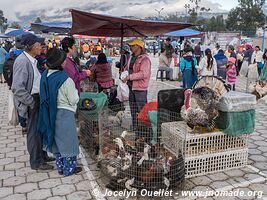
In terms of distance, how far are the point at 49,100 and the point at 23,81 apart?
18.5 inches

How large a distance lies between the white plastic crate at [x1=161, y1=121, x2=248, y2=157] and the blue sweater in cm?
159

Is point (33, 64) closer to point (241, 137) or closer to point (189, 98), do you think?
point (189, 98)

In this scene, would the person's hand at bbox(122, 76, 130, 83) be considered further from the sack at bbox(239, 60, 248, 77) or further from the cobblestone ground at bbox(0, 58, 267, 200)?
the sack at bbox(239, 60, 248, 77)

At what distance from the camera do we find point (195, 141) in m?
4.14

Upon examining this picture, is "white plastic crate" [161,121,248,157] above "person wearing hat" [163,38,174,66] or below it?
below

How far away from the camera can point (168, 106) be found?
180 inches

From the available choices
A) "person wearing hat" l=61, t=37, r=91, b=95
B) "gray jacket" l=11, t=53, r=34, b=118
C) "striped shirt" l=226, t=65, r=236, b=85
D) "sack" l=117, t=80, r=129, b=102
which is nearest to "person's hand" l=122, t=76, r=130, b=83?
"sack" l=117, t=80, r=129, b=102

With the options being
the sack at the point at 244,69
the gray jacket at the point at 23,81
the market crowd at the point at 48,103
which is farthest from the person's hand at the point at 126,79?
the sack at the point at 244,69

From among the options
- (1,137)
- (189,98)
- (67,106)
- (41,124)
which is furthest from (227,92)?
(1,137)

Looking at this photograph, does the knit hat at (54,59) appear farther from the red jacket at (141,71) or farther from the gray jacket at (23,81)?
the red jacket at (141,71)

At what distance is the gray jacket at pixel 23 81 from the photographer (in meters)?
4.03

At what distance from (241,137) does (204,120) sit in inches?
32.1

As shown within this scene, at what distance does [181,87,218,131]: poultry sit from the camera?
13.1ft

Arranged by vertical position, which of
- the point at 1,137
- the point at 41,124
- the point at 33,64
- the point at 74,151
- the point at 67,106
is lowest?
the point at 1,137
